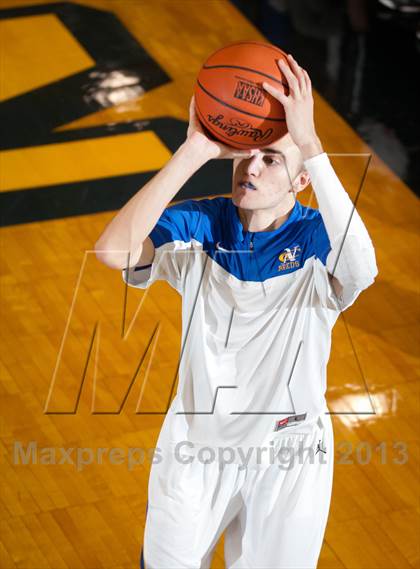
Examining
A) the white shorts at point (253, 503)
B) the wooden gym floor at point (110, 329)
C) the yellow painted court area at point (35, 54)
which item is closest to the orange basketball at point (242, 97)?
the white shorts at point (253, 503)

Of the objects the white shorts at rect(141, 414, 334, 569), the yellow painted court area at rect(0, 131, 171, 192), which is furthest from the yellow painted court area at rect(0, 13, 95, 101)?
the white shorts at rect(141, 414, 334, 569)

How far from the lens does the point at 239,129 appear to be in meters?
3.16

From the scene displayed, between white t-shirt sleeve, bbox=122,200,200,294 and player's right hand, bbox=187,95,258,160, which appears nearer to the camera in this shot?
player's right hand, bbox=187,95,258,160

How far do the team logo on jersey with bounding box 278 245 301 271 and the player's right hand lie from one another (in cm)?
32

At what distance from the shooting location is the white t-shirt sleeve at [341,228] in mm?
3068

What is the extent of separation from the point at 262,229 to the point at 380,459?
221cm

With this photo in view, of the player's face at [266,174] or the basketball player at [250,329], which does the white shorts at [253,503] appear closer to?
the basketball player at [250,329]

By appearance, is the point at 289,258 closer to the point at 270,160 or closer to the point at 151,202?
the point at 270,160

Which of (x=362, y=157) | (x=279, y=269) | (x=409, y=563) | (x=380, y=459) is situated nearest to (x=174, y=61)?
(x=362, y=157)

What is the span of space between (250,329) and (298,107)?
28.9 inches

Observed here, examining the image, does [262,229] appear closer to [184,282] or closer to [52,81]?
[184,282]

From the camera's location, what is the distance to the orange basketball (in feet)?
10.2

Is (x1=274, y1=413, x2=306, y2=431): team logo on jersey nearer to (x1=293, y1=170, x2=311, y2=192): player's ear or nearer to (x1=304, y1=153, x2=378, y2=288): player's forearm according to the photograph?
(x1=304, y1=153, x2=378, y2=288): player's forearm

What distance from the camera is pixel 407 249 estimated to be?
22.0ft
